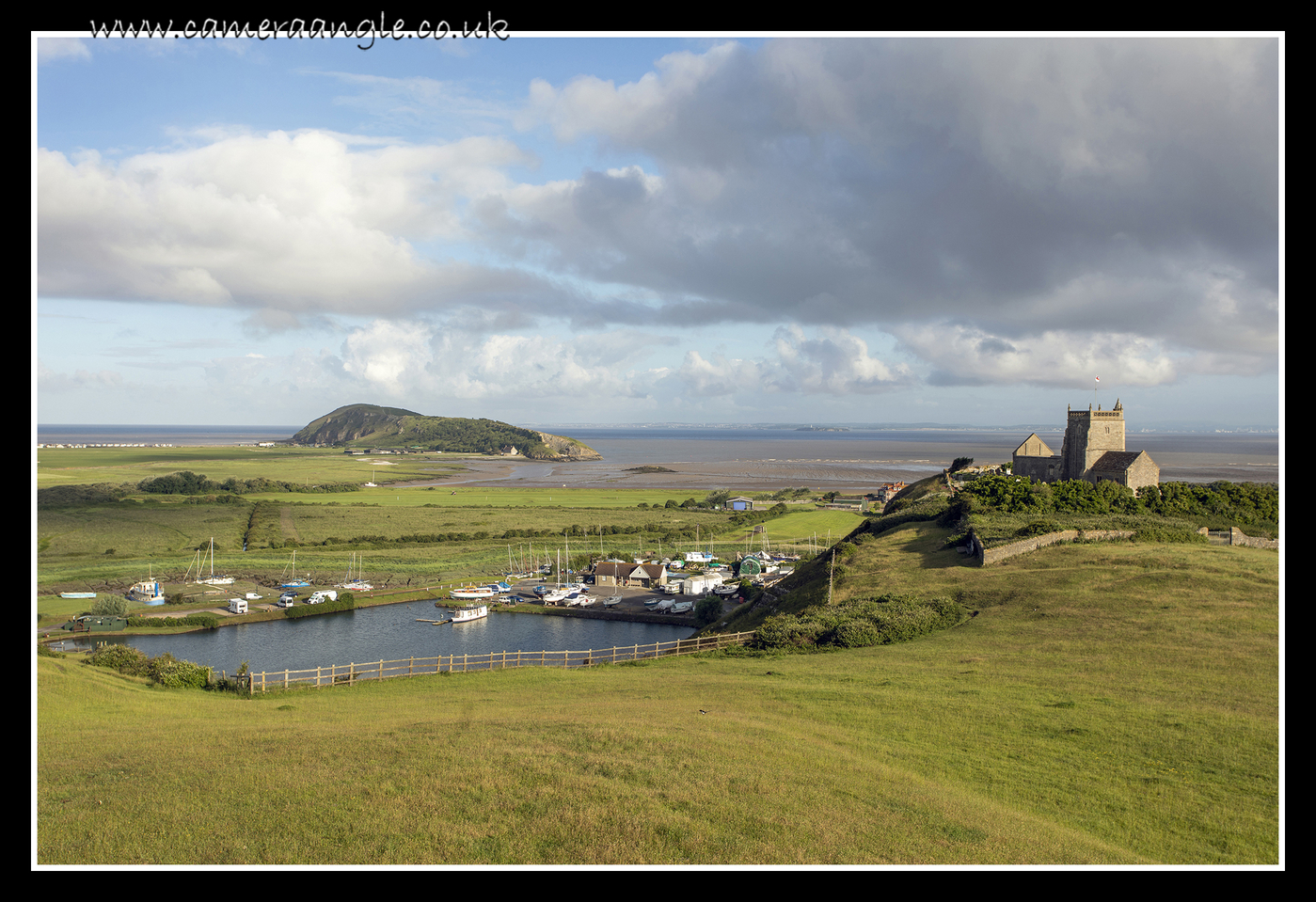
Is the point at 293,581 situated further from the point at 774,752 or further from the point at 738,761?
the point at 738,761

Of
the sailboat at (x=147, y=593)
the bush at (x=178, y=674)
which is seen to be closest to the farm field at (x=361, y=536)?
the sailboat at (x=147, y=593)

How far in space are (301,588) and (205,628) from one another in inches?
415

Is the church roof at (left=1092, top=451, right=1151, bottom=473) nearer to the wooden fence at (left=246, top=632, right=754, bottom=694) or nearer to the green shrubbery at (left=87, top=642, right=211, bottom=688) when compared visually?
the wooden fence at (left=246, top=632, right=754, bottom=694)

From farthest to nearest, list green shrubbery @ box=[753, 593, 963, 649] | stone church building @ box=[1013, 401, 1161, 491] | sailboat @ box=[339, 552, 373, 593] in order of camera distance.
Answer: sailboat @ box=[339, 552, 373, 593], stone church building @ box=[1013, 401, 1161, 491], green shrubbery @ box=[753, 593, 963, 649]

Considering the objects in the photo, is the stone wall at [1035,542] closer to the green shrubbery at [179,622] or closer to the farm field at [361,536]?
the farm field at [361,536]

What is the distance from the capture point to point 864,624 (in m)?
27.0

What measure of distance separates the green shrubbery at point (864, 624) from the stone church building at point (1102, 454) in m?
24.8

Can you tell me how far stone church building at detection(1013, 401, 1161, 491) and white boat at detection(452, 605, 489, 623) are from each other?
46645 mm

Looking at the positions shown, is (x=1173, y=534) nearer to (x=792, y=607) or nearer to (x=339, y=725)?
(x=792, y=607)

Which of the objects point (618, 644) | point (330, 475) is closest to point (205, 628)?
point (618, 644)

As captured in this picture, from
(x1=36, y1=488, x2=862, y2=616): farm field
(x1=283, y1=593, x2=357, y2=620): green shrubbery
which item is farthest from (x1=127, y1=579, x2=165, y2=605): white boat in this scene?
(x1=283, y1=593, x2=357, y2=620): green shrubbery

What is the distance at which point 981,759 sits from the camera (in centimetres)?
1386

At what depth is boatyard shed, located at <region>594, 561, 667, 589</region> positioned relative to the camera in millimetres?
66938

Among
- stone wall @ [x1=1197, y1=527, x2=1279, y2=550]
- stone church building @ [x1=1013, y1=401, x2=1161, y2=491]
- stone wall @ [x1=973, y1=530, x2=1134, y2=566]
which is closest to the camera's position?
stone wall @ [x1=973, y1=530, x2=1134, y2=566]
